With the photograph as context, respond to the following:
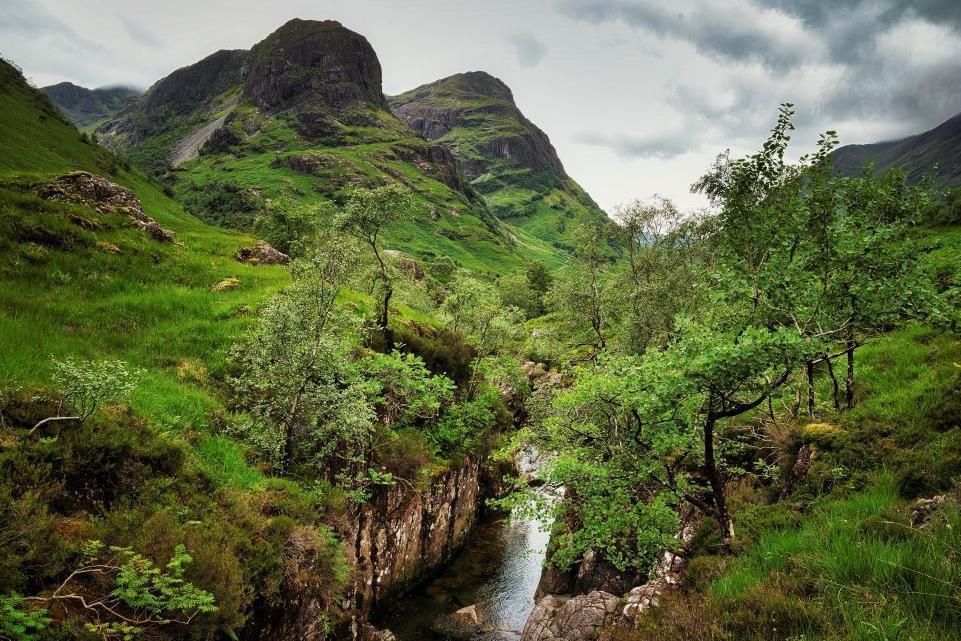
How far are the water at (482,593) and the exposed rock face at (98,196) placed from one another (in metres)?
25.8

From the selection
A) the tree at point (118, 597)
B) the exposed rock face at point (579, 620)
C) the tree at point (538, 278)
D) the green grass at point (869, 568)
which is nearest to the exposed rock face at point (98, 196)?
the tree at point (118, 597)

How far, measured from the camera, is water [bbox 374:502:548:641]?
70.0 ft

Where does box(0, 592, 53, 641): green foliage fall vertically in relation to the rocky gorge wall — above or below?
above

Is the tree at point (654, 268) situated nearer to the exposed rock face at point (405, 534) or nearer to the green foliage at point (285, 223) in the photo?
the exposed rock face at point (405, 534)

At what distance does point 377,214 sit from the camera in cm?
A: 2416

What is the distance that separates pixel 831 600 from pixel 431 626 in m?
19.8

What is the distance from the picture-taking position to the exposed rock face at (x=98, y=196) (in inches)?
930

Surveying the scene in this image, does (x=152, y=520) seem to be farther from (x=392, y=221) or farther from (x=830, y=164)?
(x=830, y=164)

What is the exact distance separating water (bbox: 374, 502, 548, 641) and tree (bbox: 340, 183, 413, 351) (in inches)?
583

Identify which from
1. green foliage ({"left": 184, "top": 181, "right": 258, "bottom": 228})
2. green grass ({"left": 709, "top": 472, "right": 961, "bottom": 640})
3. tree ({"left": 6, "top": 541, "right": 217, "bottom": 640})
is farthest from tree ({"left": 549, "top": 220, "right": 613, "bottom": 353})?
green foliage ({"left": 184, "top": 181, "right": 258, "bottom": 228})

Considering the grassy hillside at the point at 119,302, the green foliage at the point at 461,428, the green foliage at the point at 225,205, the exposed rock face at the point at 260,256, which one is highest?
the green foliage at the point at 225,205

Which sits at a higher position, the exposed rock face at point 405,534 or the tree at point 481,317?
the tree at point 481,317

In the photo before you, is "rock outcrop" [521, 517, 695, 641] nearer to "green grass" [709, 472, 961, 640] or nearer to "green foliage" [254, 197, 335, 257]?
"green grass" [709, 472, 961, 640]

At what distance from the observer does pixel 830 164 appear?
552 inches
